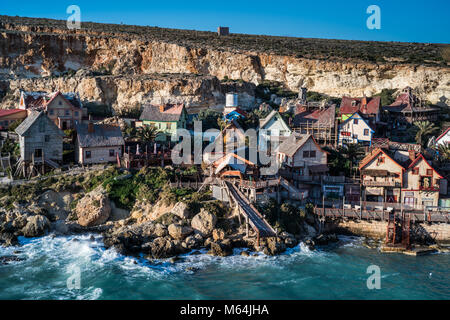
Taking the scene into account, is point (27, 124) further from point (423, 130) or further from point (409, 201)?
point (423, 130)

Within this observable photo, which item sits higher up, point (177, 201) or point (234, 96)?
point (234, 96)

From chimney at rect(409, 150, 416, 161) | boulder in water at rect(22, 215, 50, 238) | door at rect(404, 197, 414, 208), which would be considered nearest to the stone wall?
door at rect(404, 197, 414, 208)

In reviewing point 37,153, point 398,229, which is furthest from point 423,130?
point 37,153

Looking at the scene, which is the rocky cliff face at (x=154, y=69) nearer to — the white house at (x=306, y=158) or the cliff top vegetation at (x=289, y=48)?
the cliff top vegetation at (x=289, y=48)

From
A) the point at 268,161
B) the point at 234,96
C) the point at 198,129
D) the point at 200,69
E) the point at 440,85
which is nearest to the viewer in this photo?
the point at 268,161
